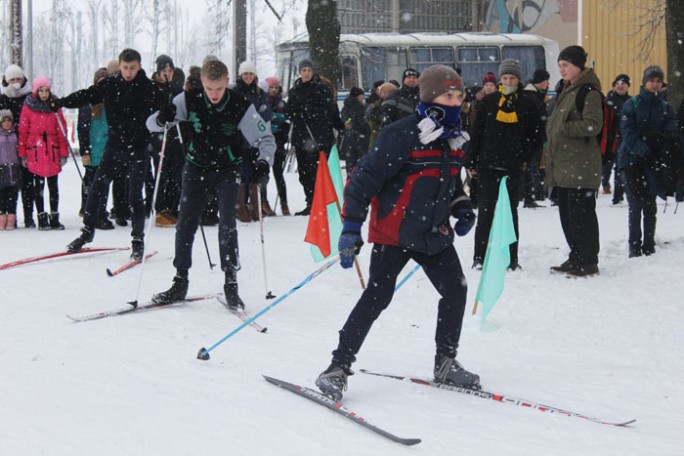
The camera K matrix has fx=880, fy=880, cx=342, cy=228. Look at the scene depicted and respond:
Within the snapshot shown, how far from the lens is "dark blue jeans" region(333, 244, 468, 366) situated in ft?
15.4

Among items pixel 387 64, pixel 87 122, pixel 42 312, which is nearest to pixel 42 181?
pixel 87 122

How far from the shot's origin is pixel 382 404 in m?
4.60

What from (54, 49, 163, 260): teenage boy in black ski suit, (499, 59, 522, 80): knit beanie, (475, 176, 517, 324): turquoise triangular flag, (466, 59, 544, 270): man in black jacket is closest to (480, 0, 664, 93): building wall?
(499, 59, 522, 80): knit beanie

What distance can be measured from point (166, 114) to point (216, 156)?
48cm

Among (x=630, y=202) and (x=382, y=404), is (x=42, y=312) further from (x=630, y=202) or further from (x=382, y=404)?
(x=630, y=202)

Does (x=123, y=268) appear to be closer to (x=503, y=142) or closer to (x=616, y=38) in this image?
(x=503, y=142)

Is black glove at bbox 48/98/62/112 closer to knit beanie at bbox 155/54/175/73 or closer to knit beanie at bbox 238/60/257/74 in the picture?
knit beanie at bbox 155/54/175/73

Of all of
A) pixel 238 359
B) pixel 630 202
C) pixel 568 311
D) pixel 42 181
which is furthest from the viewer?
pixel 42 181

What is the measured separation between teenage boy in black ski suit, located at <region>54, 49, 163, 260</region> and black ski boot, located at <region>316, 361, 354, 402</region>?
4277mm

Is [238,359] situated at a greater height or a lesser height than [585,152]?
lesser

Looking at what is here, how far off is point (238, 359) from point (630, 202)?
5.22 metres

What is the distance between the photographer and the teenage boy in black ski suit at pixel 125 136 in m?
8.52

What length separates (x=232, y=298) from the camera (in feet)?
22.0

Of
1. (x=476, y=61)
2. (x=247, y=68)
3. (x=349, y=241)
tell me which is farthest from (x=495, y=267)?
(x=476, y=61)
